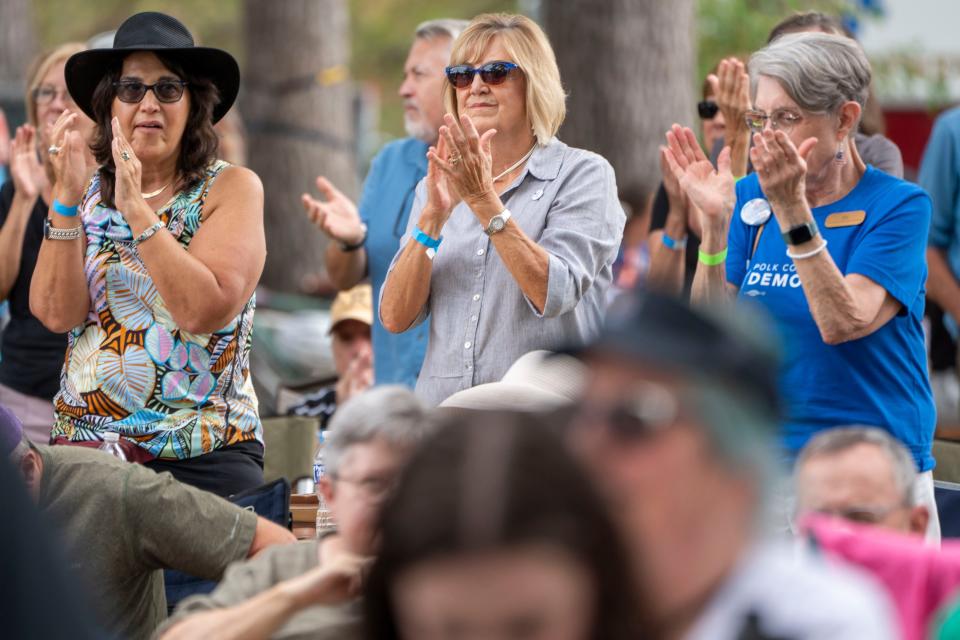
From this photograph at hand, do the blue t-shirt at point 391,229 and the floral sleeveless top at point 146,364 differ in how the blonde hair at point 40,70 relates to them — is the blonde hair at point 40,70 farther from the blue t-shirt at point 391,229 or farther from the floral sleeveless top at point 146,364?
the floral sleeveless top at point 146,364

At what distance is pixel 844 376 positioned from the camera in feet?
12.6

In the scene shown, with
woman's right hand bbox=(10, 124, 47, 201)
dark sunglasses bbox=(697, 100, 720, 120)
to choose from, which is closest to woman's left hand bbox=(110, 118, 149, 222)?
woman's right hand bbox=(10, 124, 47, 201)

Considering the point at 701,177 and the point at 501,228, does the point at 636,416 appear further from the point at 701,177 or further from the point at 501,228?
the point at 701,177

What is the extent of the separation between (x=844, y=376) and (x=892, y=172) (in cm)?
122

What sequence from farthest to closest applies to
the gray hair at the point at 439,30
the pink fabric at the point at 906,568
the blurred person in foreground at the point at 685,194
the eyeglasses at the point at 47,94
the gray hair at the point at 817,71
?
the gray hair at the point at 439,30 → the eyeglasses at the point at 47,94 → the blurred person in foreground at the point at 685,194 → the gray hair at the point at 817,71 → the pink fabric at the point at 906,568

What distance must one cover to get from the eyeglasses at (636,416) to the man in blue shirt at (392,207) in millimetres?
3441

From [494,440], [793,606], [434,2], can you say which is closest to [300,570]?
[793,606]

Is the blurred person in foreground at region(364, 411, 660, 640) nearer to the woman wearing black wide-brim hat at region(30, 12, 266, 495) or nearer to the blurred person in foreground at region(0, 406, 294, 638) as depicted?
the blurred person in foreground at region(0, 406, 294, 638)

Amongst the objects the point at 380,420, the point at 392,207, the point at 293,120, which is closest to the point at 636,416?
the point at 380,420

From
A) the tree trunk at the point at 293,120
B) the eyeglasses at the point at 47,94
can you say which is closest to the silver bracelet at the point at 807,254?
the eyeglasses at the point at 47,94

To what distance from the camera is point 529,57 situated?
14.0 feet

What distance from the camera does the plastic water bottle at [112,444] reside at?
4047mm

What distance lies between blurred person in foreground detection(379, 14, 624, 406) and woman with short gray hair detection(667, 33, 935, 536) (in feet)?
1.18

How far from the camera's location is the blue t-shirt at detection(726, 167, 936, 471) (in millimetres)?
3820
